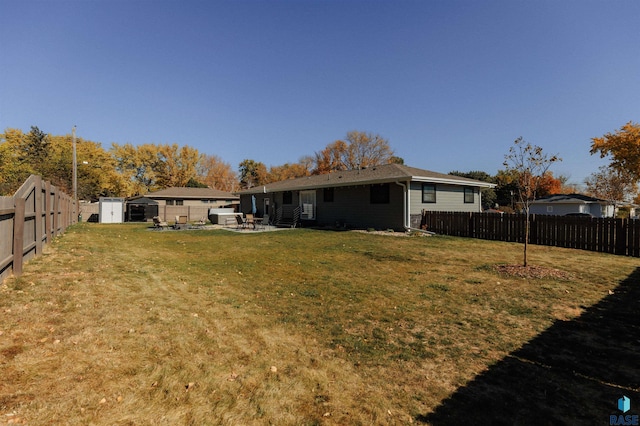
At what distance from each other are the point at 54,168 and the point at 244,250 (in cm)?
4059

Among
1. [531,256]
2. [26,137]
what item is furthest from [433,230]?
[26,137]

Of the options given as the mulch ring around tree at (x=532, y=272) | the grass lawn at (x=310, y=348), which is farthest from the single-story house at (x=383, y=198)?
the grass lawn at (x=310, y=348)

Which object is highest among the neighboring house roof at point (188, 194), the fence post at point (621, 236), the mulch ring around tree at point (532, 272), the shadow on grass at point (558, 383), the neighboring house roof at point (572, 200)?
the neighboring house roof at point (188, 194)

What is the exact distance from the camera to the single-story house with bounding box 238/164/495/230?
17.1m

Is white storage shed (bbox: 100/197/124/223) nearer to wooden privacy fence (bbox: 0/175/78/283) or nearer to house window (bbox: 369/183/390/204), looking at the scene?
house window (bbox: 369/183/390/204)

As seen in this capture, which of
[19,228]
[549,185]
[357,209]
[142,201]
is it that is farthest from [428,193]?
[549,185]

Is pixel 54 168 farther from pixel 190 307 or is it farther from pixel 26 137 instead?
pixel 190 307

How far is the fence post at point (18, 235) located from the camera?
5.29 m

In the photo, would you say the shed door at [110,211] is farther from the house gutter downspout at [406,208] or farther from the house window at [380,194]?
the house gutter downspout at [406,208]

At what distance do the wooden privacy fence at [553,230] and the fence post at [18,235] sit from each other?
15.8 m

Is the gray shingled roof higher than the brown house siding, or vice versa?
the gray shingled roof

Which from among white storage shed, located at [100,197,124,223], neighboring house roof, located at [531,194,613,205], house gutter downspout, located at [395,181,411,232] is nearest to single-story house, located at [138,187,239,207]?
white storage shed, located at [100,197,124,223]

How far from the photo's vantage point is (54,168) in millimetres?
37250

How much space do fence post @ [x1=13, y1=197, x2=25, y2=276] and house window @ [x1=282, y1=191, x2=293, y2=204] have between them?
20152 millimetres
